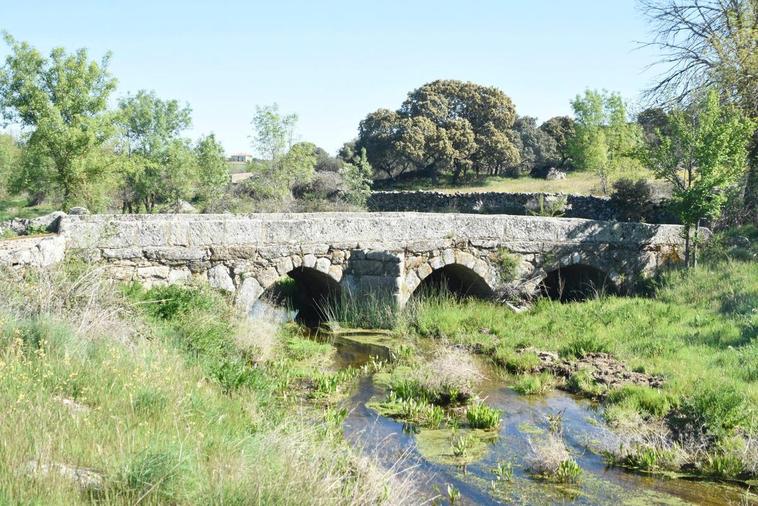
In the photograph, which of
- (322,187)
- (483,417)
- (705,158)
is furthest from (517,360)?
(322,187)

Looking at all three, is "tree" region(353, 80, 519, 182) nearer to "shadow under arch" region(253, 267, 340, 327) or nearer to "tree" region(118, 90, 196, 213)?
"tree" region(118, 90, 196, 213)

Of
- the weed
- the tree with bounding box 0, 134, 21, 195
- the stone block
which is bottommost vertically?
the weed

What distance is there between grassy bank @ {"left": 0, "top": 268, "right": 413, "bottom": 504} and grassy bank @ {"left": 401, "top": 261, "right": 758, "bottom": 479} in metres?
3.09

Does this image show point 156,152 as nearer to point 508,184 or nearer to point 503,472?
point 508,184

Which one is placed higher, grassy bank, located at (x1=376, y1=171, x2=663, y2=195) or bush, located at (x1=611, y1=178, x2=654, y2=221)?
grassy bank, located at (x1=376, y1=171, x2=663, y2=195)

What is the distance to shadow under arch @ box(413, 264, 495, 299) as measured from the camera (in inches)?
556

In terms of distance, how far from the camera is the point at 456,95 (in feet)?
149

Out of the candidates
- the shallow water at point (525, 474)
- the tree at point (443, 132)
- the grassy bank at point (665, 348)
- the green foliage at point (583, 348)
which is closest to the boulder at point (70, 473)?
the shallow water at point (525, 474)

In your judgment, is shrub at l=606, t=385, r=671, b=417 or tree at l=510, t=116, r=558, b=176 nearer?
shrub at l=606, t=385, r=671, b=417

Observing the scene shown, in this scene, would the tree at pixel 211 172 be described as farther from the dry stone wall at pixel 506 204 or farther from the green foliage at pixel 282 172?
the dry stone wall at pixel 506 204

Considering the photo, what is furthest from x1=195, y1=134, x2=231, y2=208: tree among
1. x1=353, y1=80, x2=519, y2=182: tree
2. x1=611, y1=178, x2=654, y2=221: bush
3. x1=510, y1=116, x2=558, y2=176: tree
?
x1=510, y1=116, x2=558, y2=176: tree

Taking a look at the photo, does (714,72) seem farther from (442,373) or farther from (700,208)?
(442,373)

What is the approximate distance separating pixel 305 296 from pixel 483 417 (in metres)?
8.19

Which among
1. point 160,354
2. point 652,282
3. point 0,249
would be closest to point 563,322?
point 652,282
